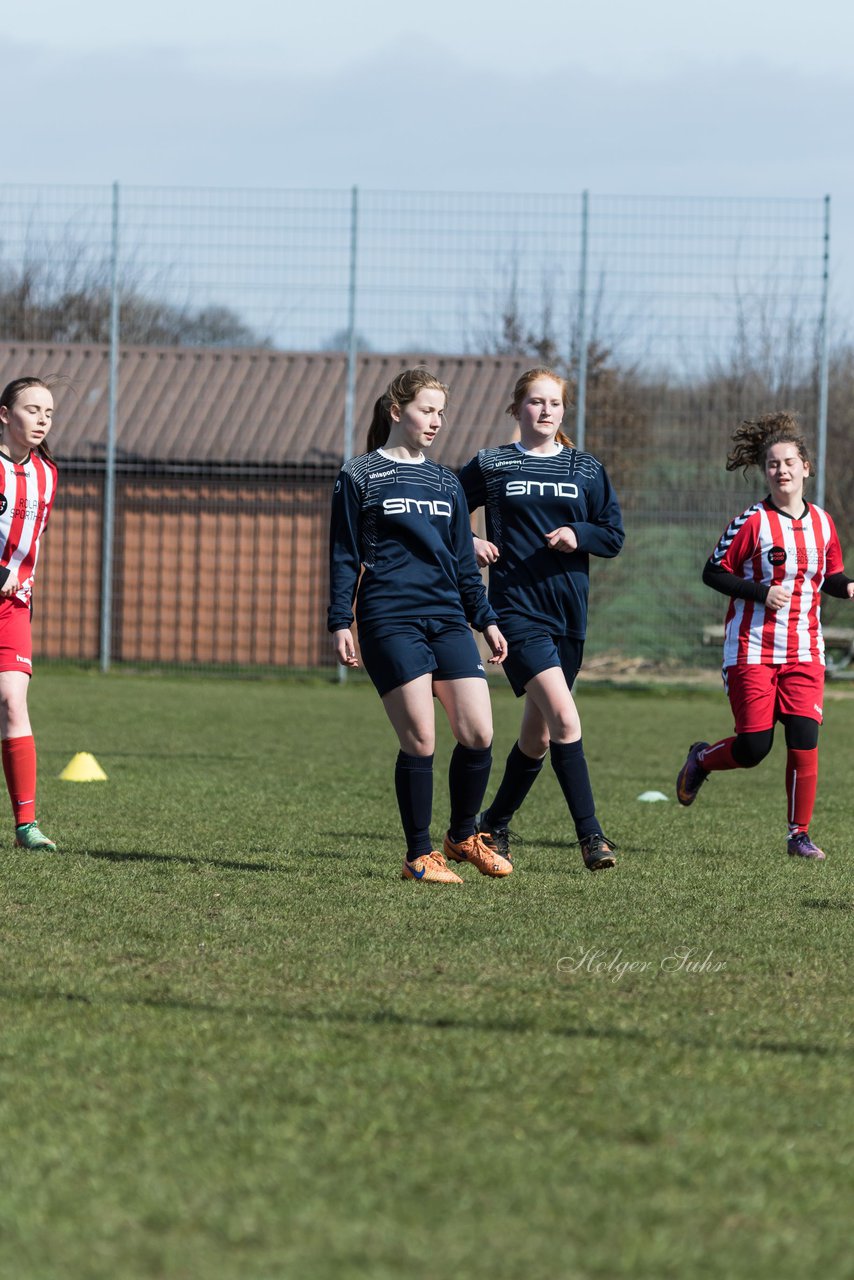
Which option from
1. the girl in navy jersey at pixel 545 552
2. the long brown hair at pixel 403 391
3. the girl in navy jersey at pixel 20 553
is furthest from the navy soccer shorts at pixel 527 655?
the girl in navy jersey at pixel 20 553

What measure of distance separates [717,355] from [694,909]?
12352mm

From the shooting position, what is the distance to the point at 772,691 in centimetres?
643

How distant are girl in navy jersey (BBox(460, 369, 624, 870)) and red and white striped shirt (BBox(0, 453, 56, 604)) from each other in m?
1.62

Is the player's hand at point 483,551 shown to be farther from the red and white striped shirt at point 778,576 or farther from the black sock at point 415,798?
the red and white striped shirt at point 778,576

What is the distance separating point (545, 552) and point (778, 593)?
1049 mm

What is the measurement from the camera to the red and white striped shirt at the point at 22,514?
19.7 feet

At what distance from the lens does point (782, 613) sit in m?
6.38

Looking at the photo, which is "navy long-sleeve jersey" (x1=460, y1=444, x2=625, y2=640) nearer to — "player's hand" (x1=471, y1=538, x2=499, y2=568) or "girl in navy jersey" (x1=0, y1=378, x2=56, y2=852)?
"player's hand" (x1=471, y1=538, x2=499, y2=568)

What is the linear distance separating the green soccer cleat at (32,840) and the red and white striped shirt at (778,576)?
273cm

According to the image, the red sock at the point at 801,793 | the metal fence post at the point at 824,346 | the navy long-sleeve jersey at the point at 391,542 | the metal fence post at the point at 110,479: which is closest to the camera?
the navy long-sleeve jersey at the point at 391,542

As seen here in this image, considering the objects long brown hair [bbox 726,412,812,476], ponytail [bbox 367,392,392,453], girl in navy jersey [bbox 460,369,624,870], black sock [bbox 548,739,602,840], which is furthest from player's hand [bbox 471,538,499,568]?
long brown hair [bbox 726,412,812,476]

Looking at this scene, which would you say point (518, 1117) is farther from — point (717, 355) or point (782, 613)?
point (717, 355)

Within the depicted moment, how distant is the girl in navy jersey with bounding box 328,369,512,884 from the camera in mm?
5402

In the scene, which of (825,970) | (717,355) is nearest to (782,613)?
(825,970)
